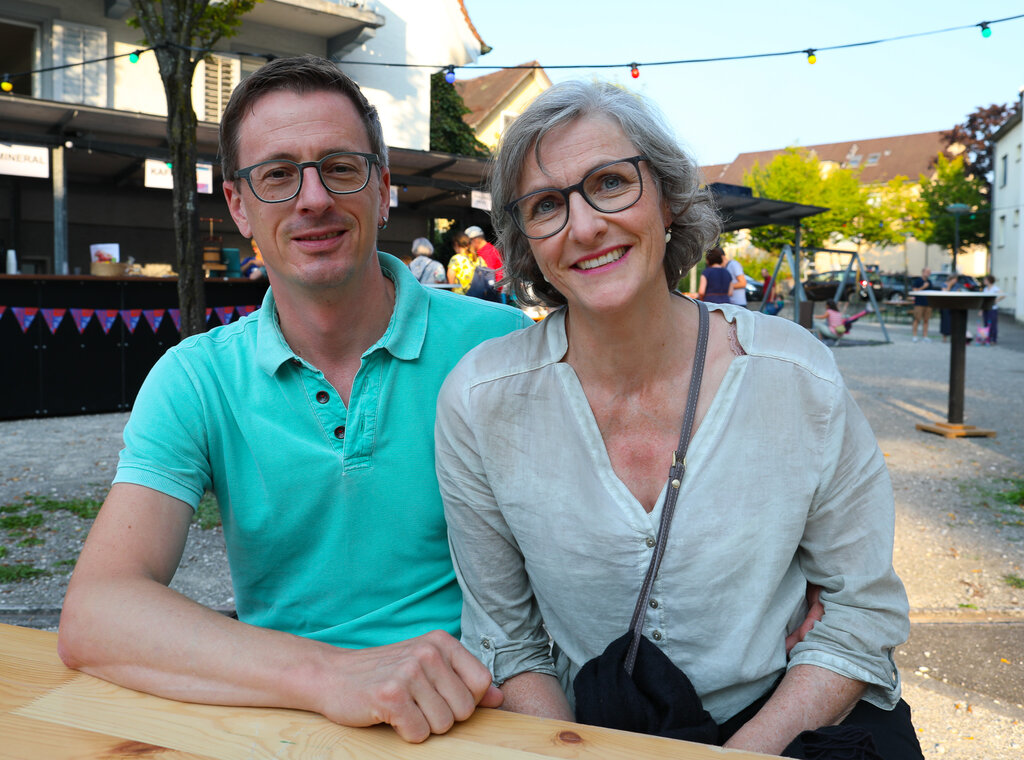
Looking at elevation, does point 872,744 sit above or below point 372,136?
below

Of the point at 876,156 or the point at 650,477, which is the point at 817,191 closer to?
the point at 876,156

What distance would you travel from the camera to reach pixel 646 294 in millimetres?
1846

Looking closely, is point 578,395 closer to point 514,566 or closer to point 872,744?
point 514,566

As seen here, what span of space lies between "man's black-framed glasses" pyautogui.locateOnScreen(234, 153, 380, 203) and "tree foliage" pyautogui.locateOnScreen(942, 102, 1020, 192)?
57.5 m

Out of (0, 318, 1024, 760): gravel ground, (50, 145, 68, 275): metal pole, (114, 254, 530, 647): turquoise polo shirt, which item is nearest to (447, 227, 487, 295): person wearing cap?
(0, 318, 1024, 760): gravel ground

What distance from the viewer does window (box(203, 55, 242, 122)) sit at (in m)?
15.1

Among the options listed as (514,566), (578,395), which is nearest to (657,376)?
(578,395)

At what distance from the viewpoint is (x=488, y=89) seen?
39.2m

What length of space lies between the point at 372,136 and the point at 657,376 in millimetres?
970

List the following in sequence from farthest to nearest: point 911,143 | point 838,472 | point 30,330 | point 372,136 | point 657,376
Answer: point 911,143, point 30,330, point 372,136, point 657,376, point 838,472

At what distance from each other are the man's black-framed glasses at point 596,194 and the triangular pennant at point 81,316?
369 inches

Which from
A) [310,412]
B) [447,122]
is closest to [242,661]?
[310,412]

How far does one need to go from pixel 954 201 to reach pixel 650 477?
2110 inches

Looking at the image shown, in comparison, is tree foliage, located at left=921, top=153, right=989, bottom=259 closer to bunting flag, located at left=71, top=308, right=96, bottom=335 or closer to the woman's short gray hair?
bunting flag, located at left=71, top=308, right=96, bottom=335
